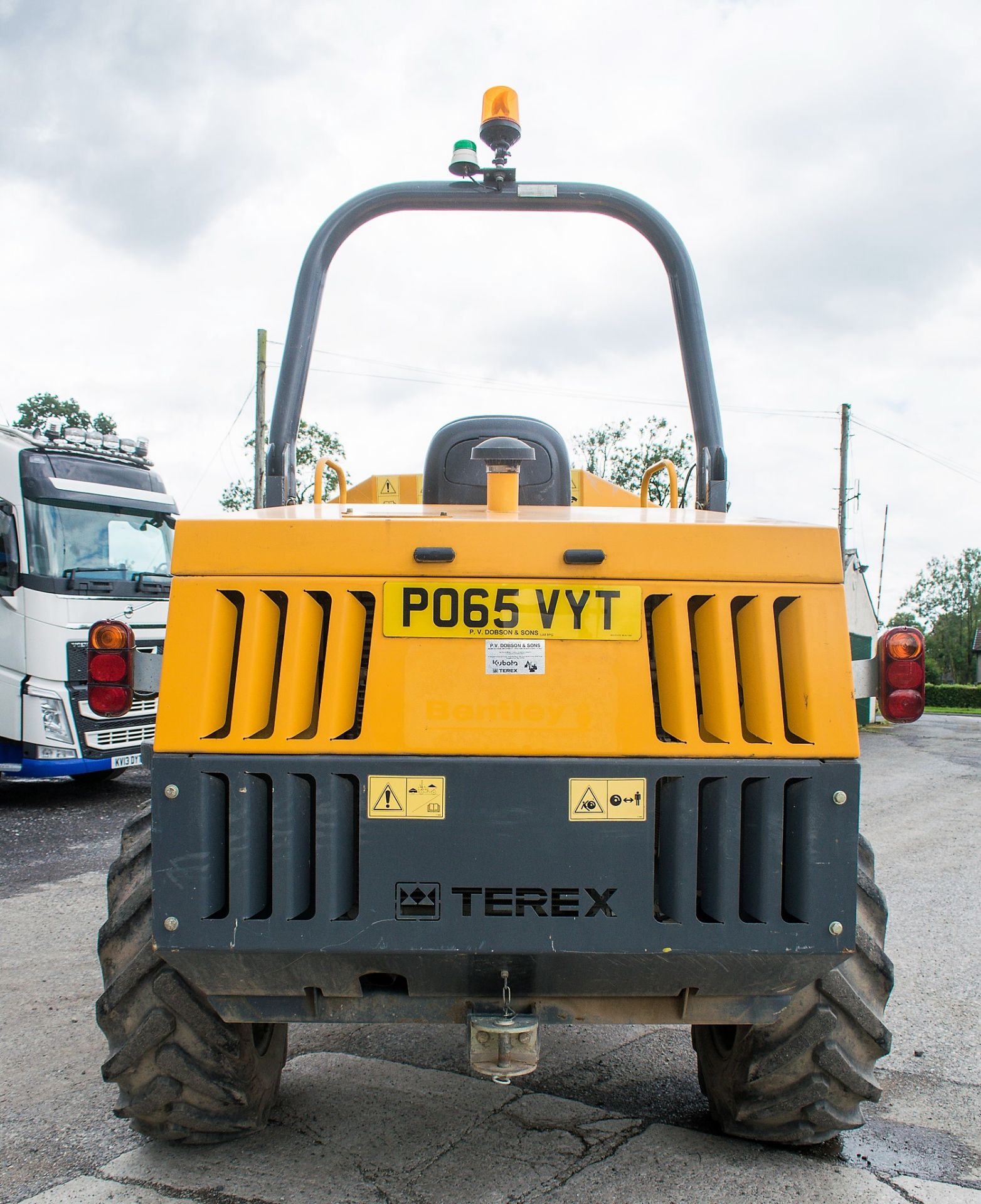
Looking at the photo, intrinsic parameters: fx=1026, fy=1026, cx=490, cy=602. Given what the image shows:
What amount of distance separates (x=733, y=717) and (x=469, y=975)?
850mm

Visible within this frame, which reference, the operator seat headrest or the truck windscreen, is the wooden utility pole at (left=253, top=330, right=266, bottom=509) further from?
the operator seat headrest

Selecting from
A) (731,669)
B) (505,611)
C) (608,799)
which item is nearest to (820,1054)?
(608,799)

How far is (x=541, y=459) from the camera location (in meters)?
3.91

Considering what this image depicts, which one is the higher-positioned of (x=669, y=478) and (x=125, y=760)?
(x=669, y=478)

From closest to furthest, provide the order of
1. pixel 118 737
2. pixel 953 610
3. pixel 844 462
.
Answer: pixel 118 737 < pixel 844 462 < pixel 953 610

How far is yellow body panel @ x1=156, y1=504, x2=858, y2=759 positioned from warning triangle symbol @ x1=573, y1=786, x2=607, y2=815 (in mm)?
95

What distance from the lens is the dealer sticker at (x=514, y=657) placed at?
231 centimetres

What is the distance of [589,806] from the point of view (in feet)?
7.50

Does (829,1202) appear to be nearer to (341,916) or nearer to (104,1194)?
(341,916)

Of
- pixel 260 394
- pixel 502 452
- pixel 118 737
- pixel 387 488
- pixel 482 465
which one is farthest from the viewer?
pixel 260 394

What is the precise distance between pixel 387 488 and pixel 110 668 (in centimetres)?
317

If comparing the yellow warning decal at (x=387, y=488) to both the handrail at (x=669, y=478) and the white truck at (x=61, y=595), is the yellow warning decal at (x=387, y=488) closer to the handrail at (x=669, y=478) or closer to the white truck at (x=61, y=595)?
the handrail at (x=669, y=478)

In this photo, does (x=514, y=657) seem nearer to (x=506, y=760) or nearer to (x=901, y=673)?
(x=506, y=760)

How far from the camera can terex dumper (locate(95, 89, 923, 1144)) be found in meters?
2.29
